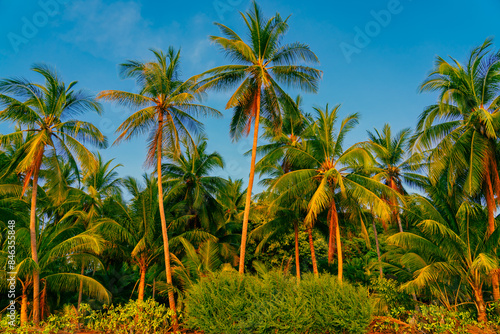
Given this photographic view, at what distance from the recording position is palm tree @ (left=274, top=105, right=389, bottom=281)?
13.7 metres

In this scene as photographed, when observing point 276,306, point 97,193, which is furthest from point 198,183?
point 276,306

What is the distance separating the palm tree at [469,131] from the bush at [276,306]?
6787 mm

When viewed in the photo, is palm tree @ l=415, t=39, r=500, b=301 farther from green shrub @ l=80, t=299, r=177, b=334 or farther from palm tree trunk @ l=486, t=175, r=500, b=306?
green shrub @ l=80, t=299, r=177, b=334

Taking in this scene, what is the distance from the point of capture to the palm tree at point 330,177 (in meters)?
13.7

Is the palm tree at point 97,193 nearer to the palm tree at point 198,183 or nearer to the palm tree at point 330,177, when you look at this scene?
the palm tree at point 198,183

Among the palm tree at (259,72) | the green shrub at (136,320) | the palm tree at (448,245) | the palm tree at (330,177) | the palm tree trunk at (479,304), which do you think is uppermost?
the palm tree at (259,72)

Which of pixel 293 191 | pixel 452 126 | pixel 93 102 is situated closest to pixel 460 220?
pixel 452 126

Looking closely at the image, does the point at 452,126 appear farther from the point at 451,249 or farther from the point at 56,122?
the point at 56,122

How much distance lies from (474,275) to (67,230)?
15.4 meters

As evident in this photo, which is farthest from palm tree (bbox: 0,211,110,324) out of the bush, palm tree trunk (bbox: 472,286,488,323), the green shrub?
palm tree trunk (bbox: 472,286,488,323)

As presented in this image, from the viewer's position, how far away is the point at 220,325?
8570 mm

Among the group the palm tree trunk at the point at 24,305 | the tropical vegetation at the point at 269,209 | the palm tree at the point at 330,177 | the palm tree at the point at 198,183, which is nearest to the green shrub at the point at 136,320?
the tropical vegetation at the point at 269,209

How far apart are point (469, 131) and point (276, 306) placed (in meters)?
9.81

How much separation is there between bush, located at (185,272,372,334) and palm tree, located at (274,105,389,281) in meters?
4.65
